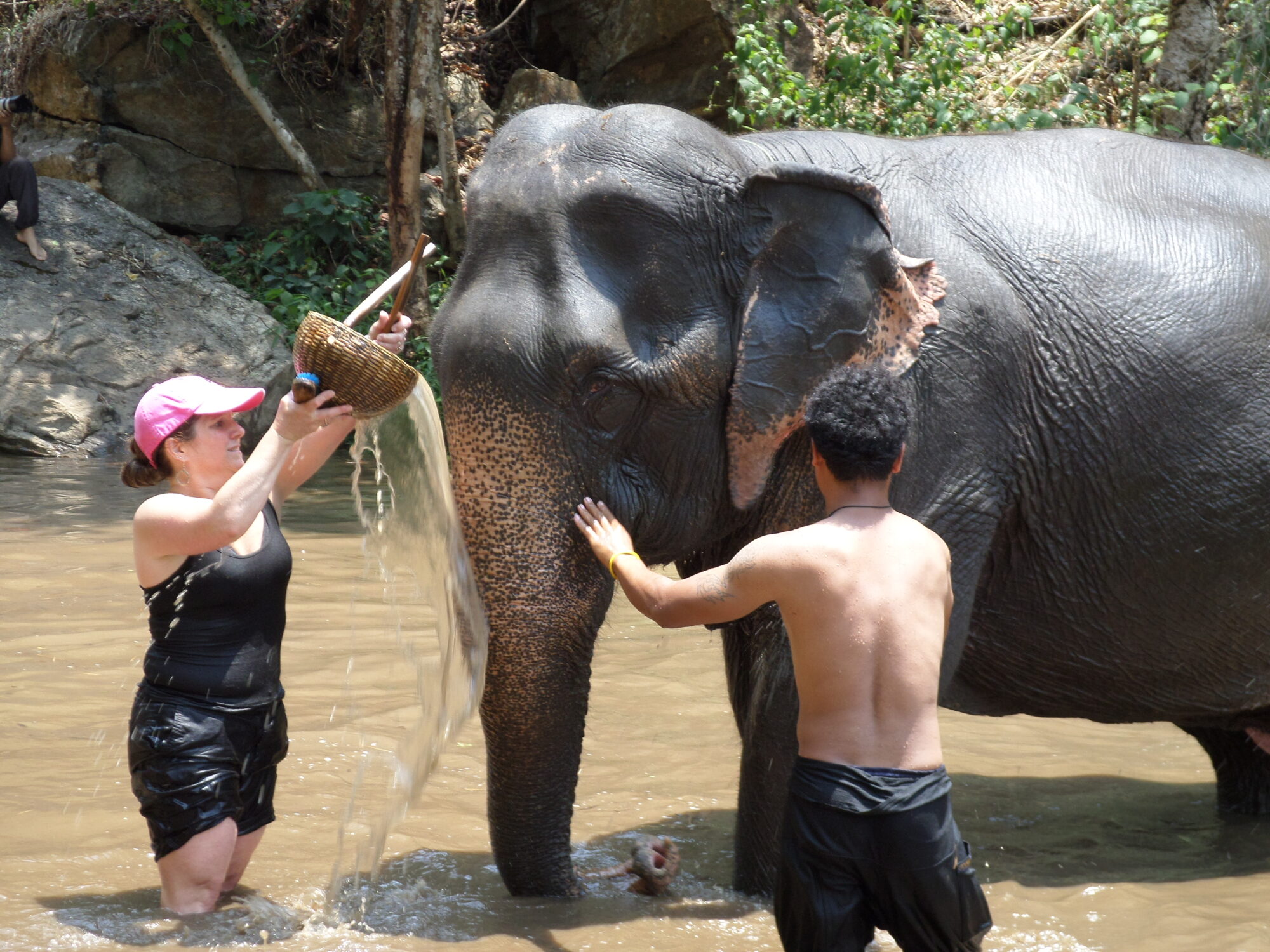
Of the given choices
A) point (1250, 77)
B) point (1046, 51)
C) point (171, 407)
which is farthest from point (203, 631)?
point (1046, 51)

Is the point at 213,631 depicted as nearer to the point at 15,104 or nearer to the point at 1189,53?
the point at 1189,53

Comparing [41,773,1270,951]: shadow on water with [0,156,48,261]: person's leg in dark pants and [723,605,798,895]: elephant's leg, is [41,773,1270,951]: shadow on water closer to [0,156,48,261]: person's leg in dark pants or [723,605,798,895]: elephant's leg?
[723,605,798,895]: elephant's leg

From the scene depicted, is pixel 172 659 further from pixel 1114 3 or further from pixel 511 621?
pixel 1114 3

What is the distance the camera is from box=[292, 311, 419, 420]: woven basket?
302 cm

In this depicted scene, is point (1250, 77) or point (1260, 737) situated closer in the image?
point (1260, 737)

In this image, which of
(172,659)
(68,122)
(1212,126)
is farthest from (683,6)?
(172,659)

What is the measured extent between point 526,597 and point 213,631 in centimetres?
77

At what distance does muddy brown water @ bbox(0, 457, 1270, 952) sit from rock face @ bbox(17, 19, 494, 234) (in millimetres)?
8292

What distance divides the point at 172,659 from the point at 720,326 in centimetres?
147

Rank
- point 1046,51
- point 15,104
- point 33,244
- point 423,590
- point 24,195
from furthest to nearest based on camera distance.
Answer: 1. point 33,244
2. point 24,195
3. point 15,104
4. point 1046,51
5. point 423,590

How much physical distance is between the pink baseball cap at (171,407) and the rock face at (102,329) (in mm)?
8591

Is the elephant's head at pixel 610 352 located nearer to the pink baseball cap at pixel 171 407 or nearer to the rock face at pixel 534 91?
the pink baseball cap at pixel 171 407

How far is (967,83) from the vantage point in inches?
355

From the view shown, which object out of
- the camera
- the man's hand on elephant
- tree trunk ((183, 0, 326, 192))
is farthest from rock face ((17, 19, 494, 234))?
the man's hand on elephant
